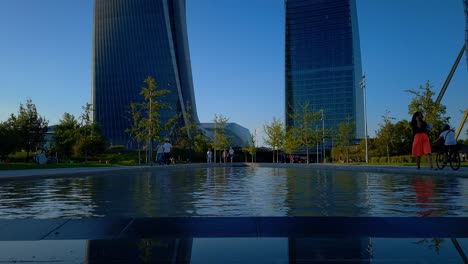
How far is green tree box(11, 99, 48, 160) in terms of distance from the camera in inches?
2047

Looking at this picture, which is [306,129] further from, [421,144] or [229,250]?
[229,250]

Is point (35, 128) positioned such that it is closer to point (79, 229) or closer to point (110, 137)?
point (79, 229)

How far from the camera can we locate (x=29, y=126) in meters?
52.8

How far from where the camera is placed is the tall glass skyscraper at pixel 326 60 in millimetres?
148750

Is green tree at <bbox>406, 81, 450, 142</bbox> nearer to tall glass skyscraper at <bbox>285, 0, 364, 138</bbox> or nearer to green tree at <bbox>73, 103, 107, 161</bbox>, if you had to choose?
green tree at <bbox>73, 103, 107, 161</bbox>

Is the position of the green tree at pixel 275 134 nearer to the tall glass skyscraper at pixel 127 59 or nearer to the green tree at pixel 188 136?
the green tree at pixel 188 136

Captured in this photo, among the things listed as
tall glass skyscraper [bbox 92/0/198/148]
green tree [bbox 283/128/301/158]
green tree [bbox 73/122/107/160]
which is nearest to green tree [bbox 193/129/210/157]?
green tree [bbox 283/128/301/158]

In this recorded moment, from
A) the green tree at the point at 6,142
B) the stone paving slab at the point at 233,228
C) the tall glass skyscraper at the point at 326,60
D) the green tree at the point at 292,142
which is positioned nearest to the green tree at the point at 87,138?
the green tree at the point at 6,142

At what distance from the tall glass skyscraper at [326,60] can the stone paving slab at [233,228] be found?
5657 inches

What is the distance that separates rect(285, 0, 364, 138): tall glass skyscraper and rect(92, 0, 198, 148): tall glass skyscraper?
5247 cm

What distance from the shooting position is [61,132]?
56688 millimetres

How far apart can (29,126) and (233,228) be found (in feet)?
177

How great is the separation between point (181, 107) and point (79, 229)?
108 meters


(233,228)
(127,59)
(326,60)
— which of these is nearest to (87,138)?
(233,228)
